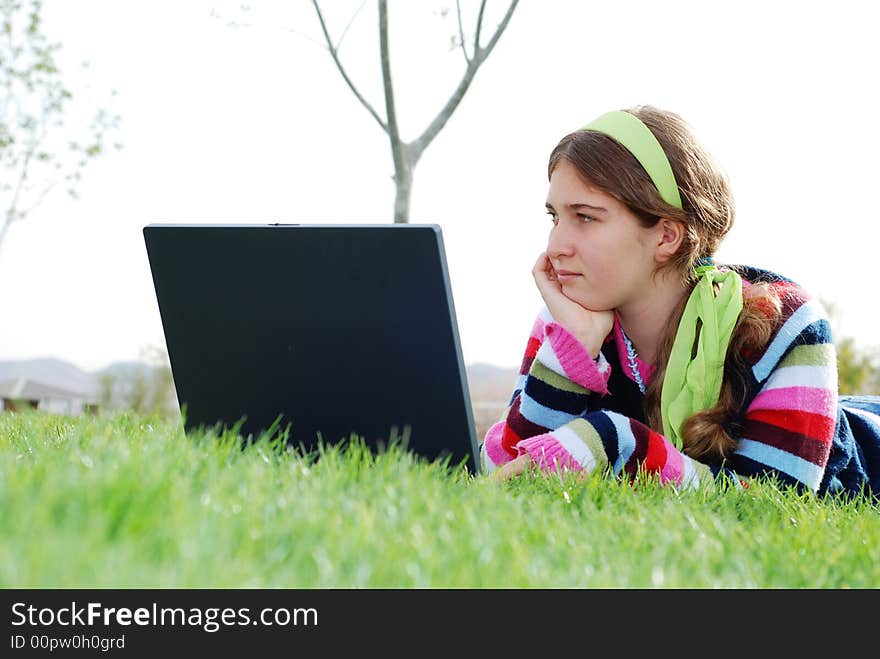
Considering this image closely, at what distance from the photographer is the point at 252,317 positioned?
2217 millimetres

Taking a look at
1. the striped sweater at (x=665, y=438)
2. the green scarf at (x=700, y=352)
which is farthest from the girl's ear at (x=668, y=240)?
the striped sweater at (x=665, y=438)

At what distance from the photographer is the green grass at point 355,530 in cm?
123

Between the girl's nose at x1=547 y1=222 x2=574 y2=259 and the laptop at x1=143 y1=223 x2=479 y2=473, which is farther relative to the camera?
the girl's nose at x1=547 y1=222 x2=574 y2=259

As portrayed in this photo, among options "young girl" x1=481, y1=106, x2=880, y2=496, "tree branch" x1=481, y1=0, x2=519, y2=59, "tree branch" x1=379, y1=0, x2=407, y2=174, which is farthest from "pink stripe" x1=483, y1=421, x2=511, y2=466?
"tree branch" x1=481, y1=0, x2=519, y2=59

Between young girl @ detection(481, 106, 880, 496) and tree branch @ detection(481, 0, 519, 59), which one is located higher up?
tree branch @ detection(481, 0, 519, 59)

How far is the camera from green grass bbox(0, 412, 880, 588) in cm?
123

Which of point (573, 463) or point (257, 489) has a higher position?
point (257, 489)

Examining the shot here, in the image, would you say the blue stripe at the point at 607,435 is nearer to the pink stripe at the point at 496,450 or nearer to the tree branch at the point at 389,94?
the pink stripe at the point at 496,450

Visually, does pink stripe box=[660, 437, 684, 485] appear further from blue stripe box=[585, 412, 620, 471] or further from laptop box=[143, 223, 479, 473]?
laptop box=[143, 223, 479, 473]

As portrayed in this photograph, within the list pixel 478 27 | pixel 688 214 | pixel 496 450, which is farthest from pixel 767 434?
pixel 478 27

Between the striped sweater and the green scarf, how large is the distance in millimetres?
117

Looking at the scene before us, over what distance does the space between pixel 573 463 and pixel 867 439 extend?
1399 mm
